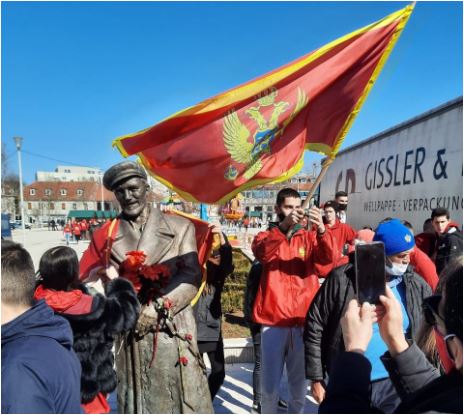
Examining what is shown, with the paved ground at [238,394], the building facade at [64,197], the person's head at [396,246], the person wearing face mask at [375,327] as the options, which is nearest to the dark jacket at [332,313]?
the person wearing face mask at [375,327]

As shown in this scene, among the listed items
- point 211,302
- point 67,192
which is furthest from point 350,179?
point 67,192

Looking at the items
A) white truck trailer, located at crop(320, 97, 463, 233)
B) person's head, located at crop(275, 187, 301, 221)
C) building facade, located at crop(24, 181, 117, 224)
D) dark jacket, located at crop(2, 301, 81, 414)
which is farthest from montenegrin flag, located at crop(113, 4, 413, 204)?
building facade, located at crop(24, 181, 117, 224)

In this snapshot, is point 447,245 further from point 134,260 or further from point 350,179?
point 350,179

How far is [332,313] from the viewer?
227 cm

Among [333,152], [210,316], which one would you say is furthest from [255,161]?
[210,316]

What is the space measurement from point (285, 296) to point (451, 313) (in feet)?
6.50

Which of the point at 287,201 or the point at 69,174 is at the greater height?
the point at 69,174

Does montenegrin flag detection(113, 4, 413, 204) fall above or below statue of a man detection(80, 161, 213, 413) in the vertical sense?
above

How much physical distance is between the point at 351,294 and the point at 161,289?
122cm

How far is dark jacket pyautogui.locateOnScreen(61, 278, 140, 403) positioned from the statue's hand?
0.29 ft

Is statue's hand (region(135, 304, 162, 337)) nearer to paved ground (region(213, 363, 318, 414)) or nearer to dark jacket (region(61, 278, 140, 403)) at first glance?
dark jacket (region(61, 278, 140, 403))

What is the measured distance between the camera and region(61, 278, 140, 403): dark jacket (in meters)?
2.16

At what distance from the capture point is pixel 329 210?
4.98m

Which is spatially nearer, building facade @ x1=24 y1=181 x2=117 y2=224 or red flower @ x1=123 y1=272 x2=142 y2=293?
red flower @ x1=123 y1=272 x2=142 y2=293
